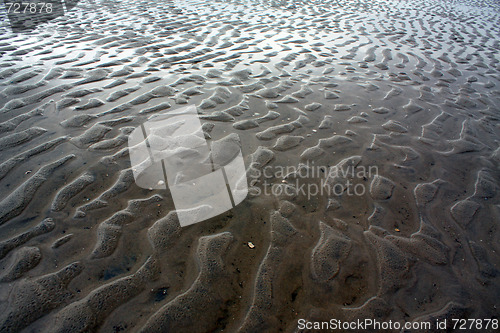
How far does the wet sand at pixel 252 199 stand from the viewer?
1878mm

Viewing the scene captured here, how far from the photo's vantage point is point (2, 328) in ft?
5.40

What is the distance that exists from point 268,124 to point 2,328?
122 inches

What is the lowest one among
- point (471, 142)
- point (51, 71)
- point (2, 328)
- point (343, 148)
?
point (471, 142)

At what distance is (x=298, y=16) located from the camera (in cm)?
988

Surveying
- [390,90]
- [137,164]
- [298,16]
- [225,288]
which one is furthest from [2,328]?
[298,16]

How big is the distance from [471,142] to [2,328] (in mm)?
4932

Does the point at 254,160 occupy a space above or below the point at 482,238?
above

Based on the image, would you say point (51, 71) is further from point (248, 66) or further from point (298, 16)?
point (298, 16)

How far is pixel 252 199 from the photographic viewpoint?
2.62 meters

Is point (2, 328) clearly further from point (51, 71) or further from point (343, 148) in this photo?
point (51, 71)

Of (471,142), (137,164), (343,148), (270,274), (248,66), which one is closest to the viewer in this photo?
Result: (270,274)

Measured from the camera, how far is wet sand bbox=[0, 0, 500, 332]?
1878 millimetres

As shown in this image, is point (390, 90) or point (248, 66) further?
point (248, 66)

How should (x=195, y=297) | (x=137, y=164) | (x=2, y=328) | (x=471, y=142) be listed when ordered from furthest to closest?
(x=471, y=142)
(x=137, y=164)
(x=195, y=297)
(x=2, y=328)
